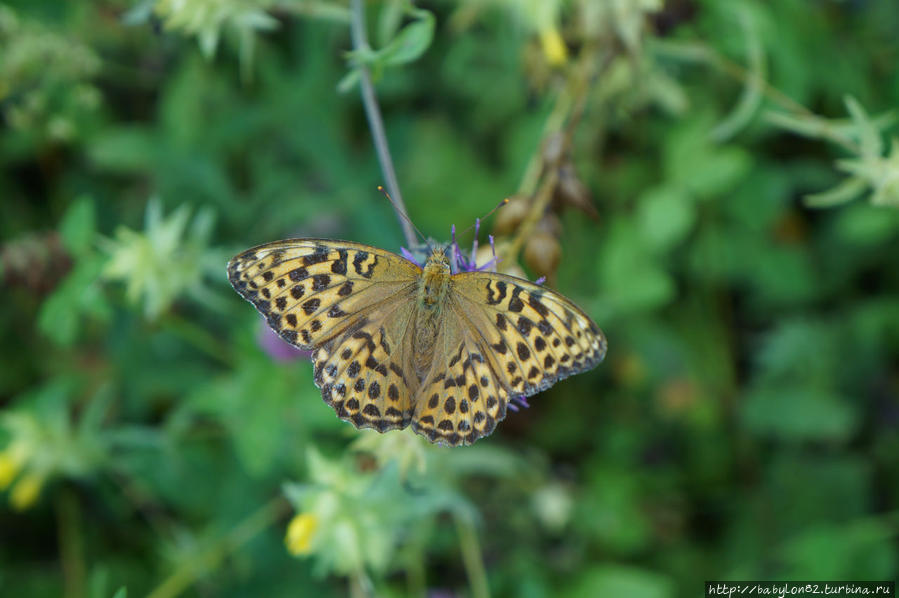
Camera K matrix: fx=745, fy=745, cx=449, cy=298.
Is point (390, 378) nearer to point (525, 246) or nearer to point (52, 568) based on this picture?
point (525, 246)

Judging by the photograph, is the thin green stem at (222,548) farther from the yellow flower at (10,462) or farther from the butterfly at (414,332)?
the butterfly at (414,332)

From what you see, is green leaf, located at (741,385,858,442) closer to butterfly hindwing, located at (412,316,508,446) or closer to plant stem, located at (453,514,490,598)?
plant stem, located at (453,514,490,598)

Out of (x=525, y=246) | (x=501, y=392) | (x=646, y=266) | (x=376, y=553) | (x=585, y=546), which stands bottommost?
(x=376, y=553)

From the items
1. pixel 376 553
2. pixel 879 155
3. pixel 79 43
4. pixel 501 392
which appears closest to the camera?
pixel 501 392

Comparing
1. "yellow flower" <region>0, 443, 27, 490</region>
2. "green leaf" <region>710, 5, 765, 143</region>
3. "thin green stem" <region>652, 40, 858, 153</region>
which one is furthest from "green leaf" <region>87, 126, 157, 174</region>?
"green leaf" <region>710, 5, 765, 143</region>

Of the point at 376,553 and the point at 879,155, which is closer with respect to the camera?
the point at 879,155

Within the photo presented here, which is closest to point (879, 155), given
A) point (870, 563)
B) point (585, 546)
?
point (870, 563)
